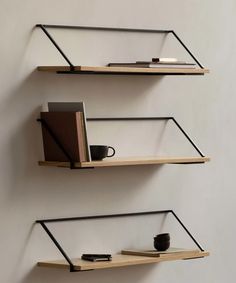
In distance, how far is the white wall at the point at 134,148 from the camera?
10.6 feet

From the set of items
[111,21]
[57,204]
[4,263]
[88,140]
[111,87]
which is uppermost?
[111,21]

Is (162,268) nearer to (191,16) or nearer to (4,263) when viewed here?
(4,263)

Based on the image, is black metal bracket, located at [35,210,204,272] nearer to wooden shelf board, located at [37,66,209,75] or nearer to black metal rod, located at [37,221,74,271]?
black metal rod, located at [37,221,74,271]

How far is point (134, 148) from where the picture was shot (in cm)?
352

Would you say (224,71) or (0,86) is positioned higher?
(224,71)

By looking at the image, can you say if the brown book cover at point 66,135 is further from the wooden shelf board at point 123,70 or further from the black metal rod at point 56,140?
the wooden shelf board at point 123,70

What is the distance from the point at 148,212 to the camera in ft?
11.7

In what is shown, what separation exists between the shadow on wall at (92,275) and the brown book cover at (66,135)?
46 centimetres

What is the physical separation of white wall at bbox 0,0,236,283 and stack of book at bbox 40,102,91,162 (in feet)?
0.24

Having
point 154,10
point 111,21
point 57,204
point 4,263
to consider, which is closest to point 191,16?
point 154,10

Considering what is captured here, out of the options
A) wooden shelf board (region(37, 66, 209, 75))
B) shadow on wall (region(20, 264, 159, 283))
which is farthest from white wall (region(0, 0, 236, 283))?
wooden shelf board (region(37, 66, 209, 75))

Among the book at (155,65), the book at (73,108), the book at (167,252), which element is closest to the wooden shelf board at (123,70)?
the book at (155,65)

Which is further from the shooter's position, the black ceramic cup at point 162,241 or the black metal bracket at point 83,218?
the black ceramic cup at point 162,241

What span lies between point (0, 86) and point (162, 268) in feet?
3.57
